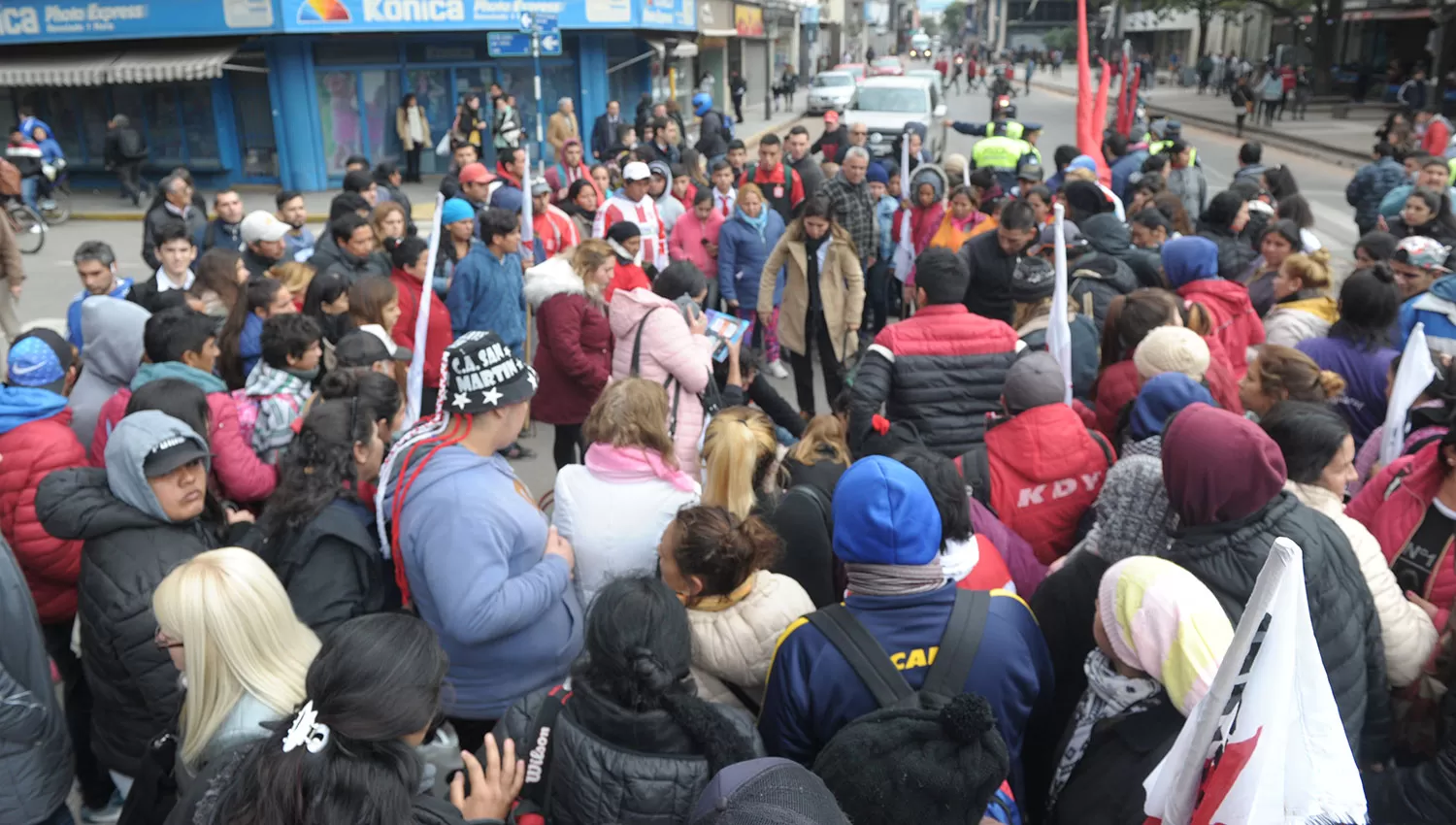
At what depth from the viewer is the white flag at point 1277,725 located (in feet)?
5.31

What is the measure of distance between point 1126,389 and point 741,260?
430 cm

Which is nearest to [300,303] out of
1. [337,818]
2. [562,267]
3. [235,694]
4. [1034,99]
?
[562,267]

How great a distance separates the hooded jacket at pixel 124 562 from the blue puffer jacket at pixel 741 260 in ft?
18.2

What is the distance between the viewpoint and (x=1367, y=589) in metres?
2.55

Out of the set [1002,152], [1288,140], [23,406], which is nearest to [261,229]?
[23,406]

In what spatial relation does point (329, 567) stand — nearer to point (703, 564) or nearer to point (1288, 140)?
point (703, 564)

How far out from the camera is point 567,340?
5.59 metres

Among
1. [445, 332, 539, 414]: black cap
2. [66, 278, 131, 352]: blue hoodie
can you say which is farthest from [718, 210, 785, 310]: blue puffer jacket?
[445, 332, 539, 414]: black cap

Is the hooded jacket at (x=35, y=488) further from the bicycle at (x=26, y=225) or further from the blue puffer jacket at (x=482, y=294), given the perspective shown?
the bicycle at (x=26, y=225)

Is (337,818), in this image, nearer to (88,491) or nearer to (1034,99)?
(88,491)

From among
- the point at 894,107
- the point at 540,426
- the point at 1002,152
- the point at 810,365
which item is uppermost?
the point at 894,107

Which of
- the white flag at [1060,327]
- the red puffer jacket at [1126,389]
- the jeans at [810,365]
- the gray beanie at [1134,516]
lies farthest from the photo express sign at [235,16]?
the gray beanie at [1134,516]

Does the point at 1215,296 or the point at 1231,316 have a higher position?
the point at 1215,296

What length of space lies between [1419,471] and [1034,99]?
46.4 meters
